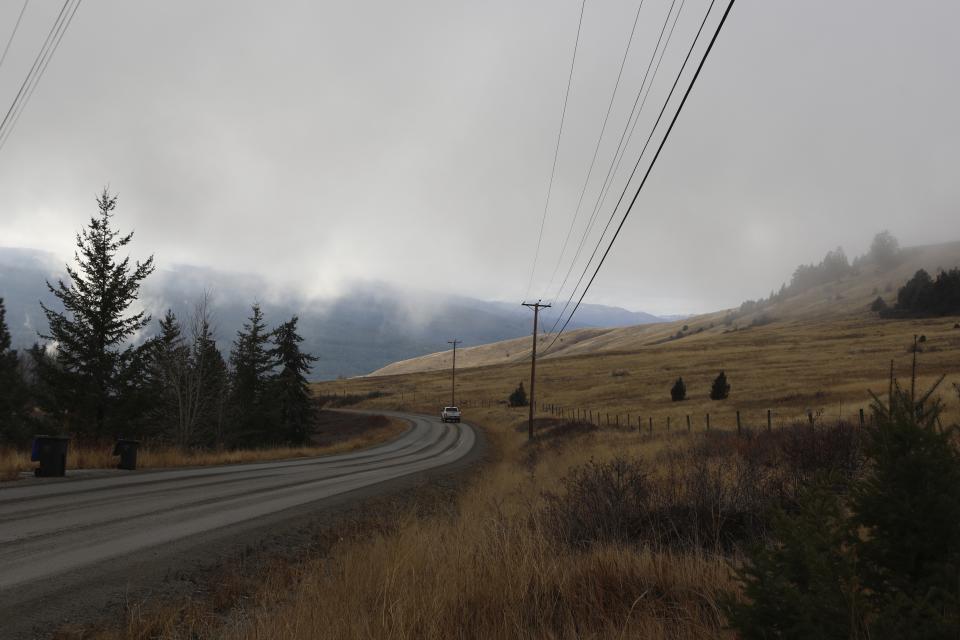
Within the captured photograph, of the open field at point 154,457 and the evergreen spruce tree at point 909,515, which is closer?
the evergreen spruce tree at point 909,515

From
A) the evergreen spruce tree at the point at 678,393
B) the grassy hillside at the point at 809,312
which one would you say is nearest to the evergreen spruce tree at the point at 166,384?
the evergreen spruce tree at the point at 678,393

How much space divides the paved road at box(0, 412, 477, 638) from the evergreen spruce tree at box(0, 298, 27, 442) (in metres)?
27.2

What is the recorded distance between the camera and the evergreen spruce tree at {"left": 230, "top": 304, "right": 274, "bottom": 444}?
136 feet

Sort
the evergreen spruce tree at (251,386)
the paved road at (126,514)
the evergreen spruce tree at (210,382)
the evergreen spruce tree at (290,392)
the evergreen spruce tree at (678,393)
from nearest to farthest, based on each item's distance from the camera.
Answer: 1. the paved road at (126,514)
2. the evergreen spruce tree at (210,382)
3. the evergreen spruce tree at (251,386)
4. the evergreen spruce tree at (290,392)
5. the evergreen spruce tree at (678,393)

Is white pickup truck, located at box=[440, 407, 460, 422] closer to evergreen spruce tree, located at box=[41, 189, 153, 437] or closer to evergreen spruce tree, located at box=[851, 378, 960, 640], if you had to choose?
evergreen spruce tree, located at box=[41, 189, 153, 437]

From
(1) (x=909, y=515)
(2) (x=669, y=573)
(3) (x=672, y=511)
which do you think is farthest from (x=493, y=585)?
(3) (x=672, y=511)

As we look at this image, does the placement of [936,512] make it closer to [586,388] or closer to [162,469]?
[162,469]

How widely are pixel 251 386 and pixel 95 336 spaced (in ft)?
54.7

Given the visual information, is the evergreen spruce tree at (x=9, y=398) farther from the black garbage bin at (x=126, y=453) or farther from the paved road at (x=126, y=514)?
the paved road at (x=126, y=514)

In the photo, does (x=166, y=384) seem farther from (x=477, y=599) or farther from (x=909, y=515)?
(x=909, y=515)

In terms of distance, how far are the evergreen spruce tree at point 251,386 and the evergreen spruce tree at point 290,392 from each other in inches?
39.6

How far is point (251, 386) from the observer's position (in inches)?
1726

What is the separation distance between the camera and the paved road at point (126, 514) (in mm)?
5910

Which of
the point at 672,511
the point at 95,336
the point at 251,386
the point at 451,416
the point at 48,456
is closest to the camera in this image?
the point at 672,511
